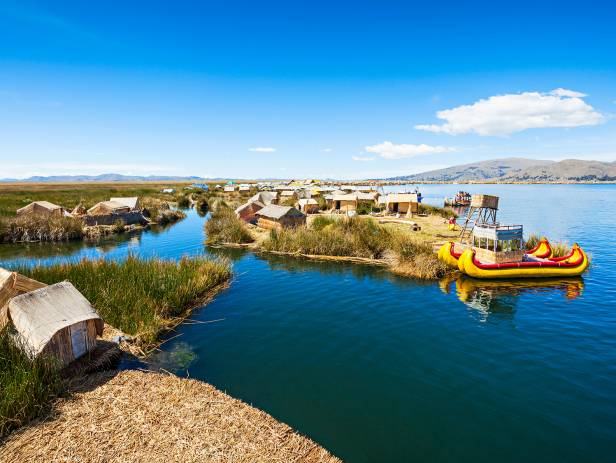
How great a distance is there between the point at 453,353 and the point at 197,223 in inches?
1476

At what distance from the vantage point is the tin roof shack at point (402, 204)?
44.4 metres

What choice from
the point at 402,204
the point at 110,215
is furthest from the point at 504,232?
the point at 110,215

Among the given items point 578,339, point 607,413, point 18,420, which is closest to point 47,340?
point 18,420

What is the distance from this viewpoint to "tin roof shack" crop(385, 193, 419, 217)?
44.4 metres

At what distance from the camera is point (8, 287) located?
27.5ft

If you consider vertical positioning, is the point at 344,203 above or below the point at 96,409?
above

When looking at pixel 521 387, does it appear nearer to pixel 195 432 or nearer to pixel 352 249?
pixel 195 432

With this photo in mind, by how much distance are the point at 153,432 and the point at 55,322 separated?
380 cm

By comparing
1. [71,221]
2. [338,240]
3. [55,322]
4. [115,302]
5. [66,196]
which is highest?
[66,196]

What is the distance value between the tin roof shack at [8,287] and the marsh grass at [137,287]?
10.3 feet

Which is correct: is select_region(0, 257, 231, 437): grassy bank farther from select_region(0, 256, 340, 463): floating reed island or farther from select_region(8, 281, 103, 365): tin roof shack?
select_region(8, 281, 103, 365): tin roof shack

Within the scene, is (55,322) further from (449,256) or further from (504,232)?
(504,232)

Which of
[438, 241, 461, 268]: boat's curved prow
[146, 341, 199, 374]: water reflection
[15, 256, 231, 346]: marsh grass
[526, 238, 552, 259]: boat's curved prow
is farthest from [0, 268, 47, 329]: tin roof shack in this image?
[526, 238, 552, 259]: boat's curved prow

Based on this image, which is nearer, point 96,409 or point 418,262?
point 96,409
